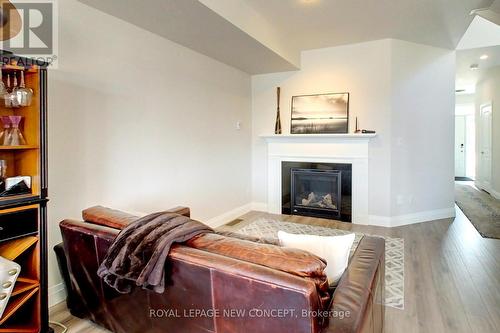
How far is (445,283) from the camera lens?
8.82 feet

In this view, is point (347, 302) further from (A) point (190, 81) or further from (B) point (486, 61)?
(B) point (486, 61)

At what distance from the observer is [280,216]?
5.04 m

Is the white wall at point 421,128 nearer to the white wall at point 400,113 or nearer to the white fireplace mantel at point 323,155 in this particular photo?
the white wall at point 400,113

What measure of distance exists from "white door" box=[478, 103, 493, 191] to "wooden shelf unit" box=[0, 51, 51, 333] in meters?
7.95

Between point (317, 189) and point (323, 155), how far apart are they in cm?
59

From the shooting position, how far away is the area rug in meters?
4.21

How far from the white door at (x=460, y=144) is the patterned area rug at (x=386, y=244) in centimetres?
766

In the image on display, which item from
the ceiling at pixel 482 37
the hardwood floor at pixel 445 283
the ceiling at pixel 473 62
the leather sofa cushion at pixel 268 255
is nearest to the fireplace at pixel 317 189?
the hardwood floor at pixel 445 283

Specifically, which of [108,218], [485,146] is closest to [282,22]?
[108,218]

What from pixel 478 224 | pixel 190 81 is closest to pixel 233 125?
pixel 190 81

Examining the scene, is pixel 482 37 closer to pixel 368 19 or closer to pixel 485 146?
pixel 368 19

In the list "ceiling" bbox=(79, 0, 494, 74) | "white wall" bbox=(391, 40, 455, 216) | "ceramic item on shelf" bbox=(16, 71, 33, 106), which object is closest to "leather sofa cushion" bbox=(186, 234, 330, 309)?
"ceramic item on shelf" bbox=(16, 71, 33, 106)

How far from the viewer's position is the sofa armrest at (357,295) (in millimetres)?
1061

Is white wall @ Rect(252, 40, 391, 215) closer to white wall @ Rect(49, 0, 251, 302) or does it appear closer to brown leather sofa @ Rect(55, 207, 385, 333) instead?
white wall @ Rect(49, 0, 251, 302)
